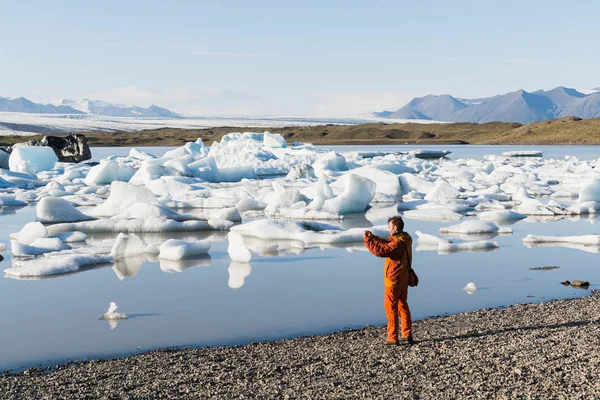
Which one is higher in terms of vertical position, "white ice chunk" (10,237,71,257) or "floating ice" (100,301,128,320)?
"floating ice" (100,301,128,320)

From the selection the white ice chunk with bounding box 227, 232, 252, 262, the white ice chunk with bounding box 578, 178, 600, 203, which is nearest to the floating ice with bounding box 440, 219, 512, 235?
the white ice chunk with bounding box 227, 232, 252, 262

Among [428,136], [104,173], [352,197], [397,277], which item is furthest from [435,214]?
[428,136]

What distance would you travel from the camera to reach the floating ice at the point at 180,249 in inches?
300

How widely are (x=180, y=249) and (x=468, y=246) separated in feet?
11.6

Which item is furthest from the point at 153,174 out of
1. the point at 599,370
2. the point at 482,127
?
the point at 482,127

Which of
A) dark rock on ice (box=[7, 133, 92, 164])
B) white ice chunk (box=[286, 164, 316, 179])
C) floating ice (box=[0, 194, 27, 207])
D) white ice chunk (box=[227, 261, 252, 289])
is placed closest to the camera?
white ice chunk (box=[227, 261, 252, 289])

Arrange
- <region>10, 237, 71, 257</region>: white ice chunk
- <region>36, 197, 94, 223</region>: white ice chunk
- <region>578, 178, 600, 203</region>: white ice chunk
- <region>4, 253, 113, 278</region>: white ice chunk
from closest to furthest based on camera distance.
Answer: <region>4, 253, 113, 278</region>: white ice chunk < <region>10, 237, 71, 257</region>: white ice chunk < <region>36, 197, 94, 223</region>: white ice chunk < <region>578, 178, 600, 203</region>: white ice chunk

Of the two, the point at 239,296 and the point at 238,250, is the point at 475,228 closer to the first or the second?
the point at 238,250

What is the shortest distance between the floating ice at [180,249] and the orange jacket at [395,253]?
153 inches

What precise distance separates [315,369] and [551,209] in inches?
374

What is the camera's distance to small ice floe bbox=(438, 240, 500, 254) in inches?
321

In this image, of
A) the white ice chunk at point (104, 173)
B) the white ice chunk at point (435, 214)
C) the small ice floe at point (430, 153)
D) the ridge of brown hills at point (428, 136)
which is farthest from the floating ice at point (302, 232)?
the ridge of brown hills at point (428, 136)

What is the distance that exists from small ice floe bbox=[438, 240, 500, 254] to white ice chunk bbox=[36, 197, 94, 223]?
6.08 meters

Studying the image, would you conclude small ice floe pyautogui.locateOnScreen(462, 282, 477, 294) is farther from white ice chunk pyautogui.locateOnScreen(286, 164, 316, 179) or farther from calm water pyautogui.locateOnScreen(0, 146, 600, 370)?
white ice chunk pyautogui.locateOnScreen(286, 164, 316, 179)
